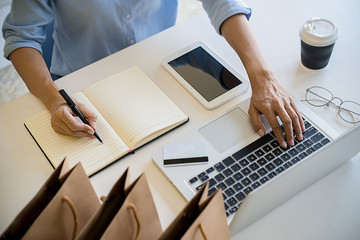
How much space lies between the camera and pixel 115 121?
1.05m

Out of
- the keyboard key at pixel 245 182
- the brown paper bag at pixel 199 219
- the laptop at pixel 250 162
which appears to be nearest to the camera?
the brown paper bag at pixel 199 219

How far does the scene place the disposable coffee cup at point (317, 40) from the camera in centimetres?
108

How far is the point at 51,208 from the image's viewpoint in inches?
26.2

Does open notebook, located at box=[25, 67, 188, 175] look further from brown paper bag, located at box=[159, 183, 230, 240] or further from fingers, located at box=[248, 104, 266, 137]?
brown paper bag, located at box=[159, 183, 230, 240]

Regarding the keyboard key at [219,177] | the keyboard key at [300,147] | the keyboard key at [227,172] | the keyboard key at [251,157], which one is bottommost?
the keyboard key at [300,147]

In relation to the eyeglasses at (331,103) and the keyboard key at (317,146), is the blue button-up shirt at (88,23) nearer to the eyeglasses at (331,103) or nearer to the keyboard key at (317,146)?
the eyeglasses at (331,103)

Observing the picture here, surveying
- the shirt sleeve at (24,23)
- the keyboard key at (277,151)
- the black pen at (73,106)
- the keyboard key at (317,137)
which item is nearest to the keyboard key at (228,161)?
the keyboard key at (277,151)

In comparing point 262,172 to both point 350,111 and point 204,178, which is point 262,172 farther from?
point 350,111

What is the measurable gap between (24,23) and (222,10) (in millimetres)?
559

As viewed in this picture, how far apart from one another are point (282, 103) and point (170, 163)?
0.31 metres

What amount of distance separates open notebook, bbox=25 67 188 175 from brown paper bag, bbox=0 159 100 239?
23cm

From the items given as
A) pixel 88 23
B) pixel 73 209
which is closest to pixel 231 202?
pixel 73 209

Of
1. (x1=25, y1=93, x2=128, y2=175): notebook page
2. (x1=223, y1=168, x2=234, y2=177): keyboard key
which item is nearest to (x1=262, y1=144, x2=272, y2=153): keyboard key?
(x1=223, y1=168, x2=234, y2=177): keyboard key

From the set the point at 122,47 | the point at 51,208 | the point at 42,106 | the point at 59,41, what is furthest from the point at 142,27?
the point at 51,208
